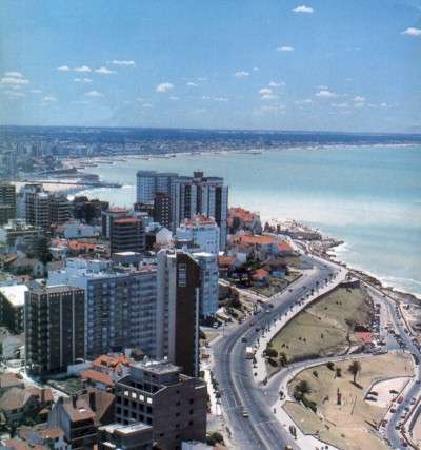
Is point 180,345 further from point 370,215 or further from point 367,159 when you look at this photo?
point 367,159

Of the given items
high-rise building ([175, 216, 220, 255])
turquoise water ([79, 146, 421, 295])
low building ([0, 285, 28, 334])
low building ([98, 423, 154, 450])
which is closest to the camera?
low building ([98, 423, 154, 450])

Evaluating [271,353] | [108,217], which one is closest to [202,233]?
[108,217]

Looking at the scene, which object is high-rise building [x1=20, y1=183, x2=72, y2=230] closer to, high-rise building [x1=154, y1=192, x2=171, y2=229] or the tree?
high-rise building [x1=154, y1=192, x2=171, y2=229]

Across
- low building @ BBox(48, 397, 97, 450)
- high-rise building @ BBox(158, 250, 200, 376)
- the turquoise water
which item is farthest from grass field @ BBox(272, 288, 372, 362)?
low building @ BBox(48, 397, 97, 450)

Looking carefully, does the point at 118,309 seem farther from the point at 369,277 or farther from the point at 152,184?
the point at 152,184

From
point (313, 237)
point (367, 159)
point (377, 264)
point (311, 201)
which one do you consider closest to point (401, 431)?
point (377, 264)

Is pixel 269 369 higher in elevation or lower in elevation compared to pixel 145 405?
lower
